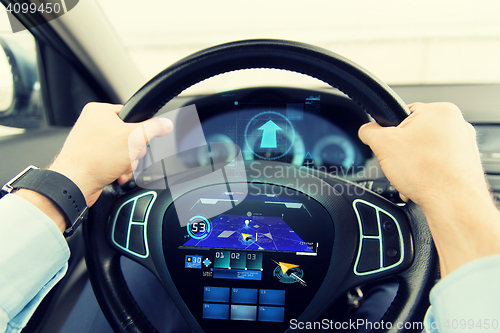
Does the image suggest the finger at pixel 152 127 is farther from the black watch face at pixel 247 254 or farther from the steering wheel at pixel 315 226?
the black watch face at pixel 247 254

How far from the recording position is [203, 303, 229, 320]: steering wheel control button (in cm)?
84

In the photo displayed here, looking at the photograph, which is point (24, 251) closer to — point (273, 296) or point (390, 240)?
point (273, 296)

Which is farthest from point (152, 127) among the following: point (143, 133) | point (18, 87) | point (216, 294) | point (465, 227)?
point (18, 87)

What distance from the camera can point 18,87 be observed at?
132 cm

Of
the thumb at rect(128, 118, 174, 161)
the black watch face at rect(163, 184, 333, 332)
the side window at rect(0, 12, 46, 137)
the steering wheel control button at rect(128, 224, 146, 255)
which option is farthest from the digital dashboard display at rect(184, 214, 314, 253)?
the side window at rect(0, 12, 46, 137)

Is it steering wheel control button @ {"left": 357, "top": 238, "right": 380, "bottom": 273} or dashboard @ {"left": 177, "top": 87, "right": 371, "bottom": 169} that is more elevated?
dashboard @ {"left": 177, "top": 87, "right": 371, "bottom": 169}

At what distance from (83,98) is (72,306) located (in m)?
0.91

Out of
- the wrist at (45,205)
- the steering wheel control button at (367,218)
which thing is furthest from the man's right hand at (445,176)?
the wrist at (45,205)

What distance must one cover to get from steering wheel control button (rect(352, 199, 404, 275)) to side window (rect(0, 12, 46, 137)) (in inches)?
53.6

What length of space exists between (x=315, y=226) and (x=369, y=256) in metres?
0.15

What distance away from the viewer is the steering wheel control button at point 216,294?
33.0 inches

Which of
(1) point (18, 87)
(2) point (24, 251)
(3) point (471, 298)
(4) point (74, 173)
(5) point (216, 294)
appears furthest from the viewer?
(1) point (18, 87)

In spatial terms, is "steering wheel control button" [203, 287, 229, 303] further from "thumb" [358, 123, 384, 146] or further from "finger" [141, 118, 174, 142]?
"thumb" [358, 123, 384, 146]

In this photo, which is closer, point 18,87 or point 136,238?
point 136,238
